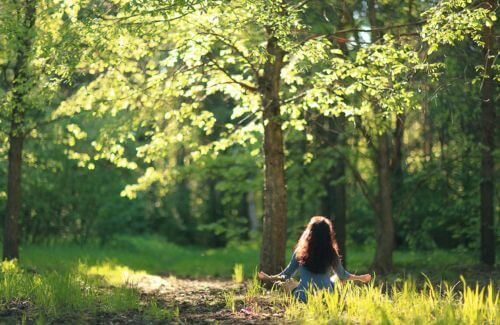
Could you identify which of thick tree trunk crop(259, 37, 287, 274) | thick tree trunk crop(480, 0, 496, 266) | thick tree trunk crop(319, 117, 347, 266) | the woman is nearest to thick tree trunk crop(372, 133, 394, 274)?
thick tree trunk crop(319, 117, 347, 266)

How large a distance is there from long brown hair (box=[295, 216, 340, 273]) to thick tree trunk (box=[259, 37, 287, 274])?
312 cm

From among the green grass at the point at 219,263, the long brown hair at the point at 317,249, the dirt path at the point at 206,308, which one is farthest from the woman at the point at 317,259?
the green grass at the point at 219,263

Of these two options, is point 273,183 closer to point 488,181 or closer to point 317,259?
point 317,259

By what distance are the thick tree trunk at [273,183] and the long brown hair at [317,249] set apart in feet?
10.2

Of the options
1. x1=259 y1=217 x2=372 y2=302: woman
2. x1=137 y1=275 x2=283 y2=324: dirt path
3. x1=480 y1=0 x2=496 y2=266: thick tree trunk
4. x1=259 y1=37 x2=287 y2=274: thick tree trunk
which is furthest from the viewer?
x1=480 y1=0 x2=496 y2=266: thick tree trunk

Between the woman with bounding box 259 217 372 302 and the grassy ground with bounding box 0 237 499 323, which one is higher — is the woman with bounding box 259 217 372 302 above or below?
above

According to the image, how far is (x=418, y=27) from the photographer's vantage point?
41.1 feet

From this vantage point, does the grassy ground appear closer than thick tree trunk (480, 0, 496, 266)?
Yes

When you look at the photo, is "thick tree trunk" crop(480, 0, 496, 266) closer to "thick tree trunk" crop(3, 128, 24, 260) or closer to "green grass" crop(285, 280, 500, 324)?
"green grass" crop(285, 280, 500, 324)

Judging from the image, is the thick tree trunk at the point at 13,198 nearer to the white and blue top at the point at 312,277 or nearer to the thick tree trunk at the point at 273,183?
the thick tree trunk at the point at 273,183

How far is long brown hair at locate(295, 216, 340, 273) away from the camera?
7996 mm

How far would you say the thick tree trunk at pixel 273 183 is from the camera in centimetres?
1120

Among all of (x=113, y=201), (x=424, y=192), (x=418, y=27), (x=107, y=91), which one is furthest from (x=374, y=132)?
(x=113, y=201)

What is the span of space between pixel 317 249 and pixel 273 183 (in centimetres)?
323
